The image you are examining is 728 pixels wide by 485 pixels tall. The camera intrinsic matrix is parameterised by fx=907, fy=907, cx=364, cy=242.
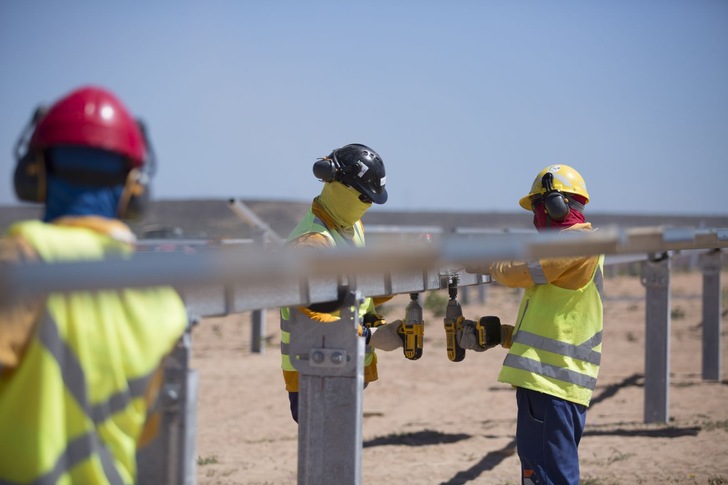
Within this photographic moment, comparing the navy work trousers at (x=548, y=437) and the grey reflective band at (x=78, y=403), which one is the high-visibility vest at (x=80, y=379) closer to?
the grey reflective band at (x=78, y=403)

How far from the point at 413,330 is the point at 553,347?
25.9 inches

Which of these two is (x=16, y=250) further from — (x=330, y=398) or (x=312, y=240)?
(x=312, y=240)

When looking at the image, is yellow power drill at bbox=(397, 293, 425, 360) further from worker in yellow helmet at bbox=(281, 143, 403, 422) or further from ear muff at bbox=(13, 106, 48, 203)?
ear muff at bbox=(13, 106, 48, 203)

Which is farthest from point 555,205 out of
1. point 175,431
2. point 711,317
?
point 711,317

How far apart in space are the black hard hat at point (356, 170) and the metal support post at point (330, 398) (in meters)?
1.78

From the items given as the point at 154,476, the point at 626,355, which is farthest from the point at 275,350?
the point at 154,476

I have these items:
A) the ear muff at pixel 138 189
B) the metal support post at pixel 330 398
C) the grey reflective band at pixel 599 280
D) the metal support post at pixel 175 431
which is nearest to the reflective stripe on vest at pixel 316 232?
the grey reflective band at pixel 599 280

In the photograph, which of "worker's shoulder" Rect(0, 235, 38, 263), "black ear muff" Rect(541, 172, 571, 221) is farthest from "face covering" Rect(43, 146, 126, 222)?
"black ear muff" Rect(541, 172, 571, 221)

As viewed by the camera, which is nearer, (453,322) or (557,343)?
(557,343)

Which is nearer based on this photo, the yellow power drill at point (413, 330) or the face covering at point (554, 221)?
the yellow power drill at point (413, 330)

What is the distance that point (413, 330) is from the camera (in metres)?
4.33

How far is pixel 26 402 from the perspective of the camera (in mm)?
1762

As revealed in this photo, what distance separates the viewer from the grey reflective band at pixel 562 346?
421 cm

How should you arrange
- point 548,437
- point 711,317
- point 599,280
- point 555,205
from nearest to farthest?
point 548,437 → point 555,205 → point 599,280 → point 711,317
